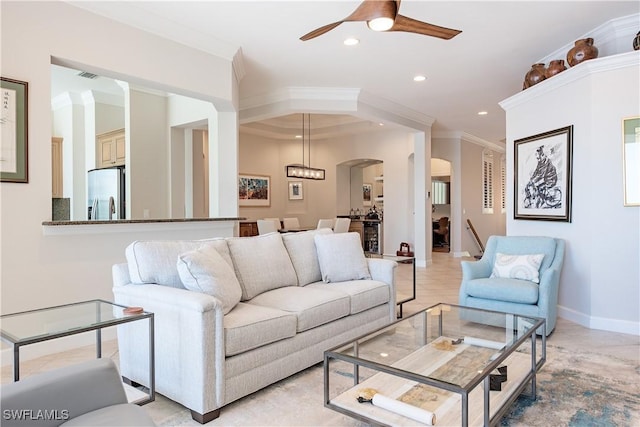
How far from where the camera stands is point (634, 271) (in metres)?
3.56

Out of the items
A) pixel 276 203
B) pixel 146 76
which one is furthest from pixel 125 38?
pixel 276 203

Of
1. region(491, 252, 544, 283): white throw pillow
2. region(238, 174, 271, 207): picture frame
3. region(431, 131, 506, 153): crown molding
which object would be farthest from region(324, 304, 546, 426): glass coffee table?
region(431, 131, 506, 153): crown molding

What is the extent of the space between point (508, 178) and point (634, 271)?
1.75 meters

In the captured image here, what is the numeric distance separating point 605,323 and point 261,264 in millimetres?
3179

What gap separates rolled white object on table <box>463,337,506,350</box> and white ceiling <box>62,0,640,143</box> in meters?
2.68

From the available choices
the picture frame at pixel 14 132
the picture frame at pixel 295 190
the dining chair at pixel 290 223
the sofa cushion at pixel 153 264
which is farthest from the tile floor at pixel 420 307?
the picture frame at pixel 295 190

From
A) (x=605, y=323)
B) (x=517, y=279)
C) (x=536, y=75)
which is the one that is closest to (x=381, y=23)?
(x=517, y=279)

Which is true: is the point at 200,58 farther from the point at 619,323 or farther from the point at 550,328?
the point at 619,323

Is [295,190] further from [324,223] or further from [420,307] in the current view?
[420,307]

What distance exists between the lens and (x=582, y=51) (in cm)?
383

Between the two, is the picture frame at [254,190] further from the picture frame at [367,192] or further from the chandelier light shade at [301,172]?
the picture frame at [367,192]

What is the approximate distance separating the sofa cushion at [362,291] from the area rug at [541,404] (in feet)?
1.95

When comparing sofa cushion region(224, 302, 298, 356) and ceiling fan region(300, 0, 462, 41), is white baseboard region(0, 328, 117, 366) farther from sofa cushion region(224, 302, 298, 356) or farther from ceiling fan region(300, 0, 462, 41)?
ceiling fan region(300, 0, 462, 41)

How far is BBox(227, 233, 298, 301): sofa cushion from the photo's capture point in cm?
290
